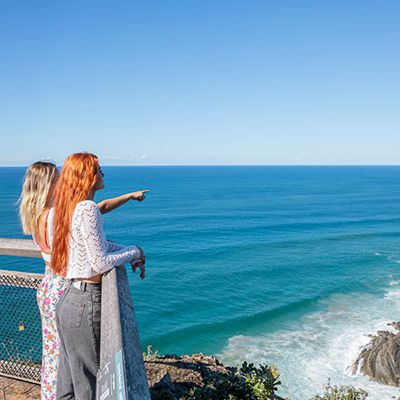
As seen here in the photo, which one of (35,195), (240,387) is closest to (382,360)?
(240,387)

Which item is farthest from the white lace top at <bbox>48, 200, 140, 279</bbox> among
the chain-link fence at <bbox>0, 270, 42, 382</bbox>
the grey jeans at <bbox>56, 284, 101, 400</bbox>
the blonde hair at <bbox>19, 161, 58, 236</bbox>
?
the chain-link fence at <bbox>0, 270, 42, 382</bbox>

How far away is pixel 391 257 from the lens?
41.7 meters

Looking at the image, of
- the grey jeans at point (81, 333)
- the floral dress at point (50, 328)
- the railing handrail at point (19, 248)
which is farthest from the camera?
the railing handrail at point (19, 248)

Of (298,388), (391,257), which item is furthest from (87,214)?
(391,257)

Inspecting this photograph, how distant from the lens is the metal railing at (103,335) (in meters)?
1.34

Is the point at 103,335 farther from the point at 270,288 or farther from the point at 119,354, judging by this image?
the point at 270,288

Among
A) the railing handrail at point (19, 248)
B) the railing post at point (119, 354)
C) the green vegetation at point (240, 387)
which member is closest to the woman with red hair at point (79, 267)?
the railing post at point (119, 354)

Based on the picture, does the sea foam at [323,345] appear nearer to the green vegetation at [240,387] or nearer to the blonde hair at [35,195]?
the green vegetation at [240,387]

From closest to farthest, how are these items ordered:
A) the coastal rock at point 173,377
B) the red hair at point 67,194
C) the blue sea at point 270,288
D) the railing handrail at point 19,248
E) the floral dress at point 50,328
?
the red hair at point 67,194 < the floral dress at point 50,328 < the railing handrail at point 19,248 < the coastal rock at point 173,377 < the blue sea at point 270,288

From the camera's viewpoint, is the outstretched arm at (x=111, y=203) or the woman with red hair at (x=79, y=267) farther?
the outstretched arm at (x=111, y=203)

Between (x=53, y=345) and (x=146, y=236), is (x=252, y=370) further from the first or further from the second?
(x=146, y=236)

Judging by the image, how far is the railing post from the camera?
128cm

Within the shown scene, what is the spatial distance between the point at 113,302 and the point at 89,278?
56 centimetres

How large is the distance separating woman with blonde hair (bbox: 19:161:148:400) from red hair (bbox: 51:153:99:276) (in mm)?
149
